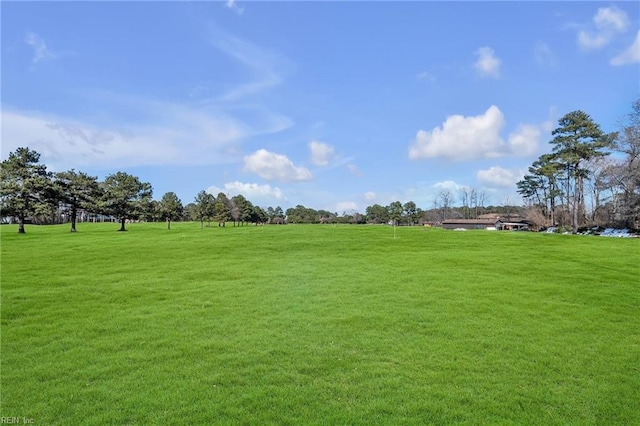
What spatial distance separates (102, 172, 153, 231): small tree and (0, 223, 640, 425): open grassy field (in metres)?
34.2

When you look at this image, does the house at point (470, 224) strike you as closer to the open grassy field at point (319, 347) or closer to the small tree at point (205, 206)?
the small tree at point (205, 206)

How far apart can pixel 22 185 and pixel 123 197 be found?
39.4ft

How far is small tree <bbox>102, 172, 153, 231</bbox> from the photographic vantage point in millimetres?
44444

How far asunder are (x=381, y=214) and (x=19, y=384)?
107602mm

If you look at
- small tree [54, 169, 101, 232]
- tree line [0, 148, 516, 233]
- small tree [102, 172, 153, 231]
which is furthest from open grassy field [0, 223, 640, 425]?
small tree [102, 172, 153, 231]

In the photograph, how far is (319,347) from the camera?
6.60m

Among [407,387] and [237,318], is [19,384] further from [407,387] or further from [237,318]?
[407,387]

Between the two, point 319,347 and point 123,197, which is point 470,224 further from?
point 319,347

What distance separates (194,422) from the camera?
4.37 meters

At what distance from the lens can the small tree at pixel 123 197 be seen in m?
44.4

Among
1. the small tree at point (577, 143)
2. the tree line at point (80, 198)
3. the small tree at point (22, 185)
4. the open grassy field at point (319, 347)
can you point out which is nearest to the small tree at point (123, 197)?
the tree line at point (80, 198)

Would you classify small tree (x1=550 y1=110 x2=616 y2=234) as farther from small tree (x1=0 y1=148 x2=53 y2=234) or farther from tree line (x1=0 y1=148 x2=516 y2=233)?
small tree (x1=0 y1=148 x2=53 y2=234)

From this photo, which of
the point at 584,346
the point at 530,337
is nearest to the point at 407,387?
the point at 530,337

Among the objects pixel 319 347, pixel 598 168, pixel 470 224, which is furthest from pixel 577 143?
pixel 319 347
